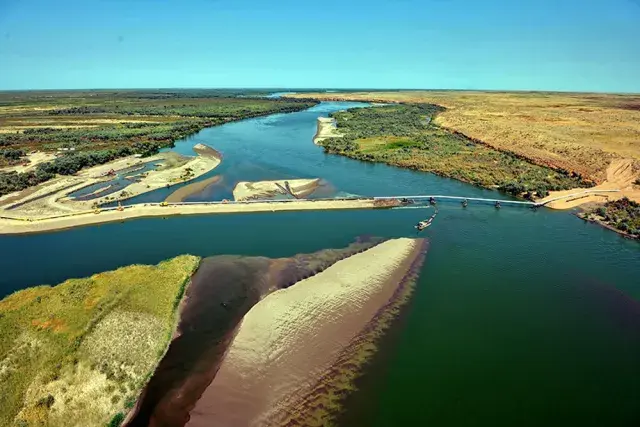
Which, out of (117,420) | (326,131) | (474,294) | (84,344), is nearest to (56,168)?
(84,344)

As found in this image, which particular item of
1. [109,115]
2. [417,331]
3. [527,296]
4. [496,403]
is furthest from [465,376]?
[109,115]

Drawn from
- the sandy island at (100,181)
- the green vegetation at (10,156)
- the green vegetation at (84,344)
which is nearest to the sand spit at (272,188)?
the sandy island at (100,181)

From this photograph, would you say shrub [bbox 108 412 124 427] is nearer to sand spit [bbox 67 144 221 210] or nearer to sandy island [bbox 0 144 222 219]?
sandy island [bbox 0 144 222 219]

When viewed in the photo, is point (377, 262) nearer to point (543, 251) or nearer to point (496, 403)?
point (496, 403)

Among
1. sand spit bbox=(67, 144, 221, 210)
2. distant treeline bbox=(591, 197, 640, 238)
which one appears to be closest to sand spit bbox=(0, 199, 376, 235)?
sand spit bbox=(67, 144, 221, 210)

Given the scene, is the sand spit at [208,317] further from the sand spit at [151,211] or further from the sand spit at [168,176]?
the sand spit at [168,176]

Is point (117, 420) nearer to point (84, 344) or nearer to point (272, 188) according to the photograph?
point (84, 344)
